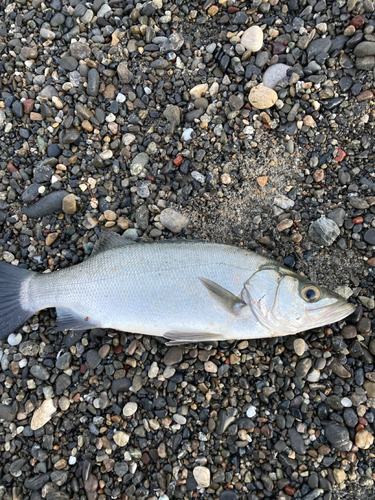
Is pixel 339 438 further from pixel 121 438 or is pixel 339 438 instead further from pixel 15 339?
pixel 15 339

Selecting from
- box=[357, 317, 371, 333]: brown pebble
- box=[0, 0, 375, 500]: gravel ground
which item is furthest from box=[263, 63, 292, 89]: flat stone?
box=[357, 317, 371, 333]: brown pebble

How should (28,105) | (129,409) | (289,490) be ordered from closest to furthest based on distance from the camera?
(289,490) < (129,409) < (28,105)

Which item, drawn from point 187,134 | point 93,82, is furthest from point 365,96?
point 93,82

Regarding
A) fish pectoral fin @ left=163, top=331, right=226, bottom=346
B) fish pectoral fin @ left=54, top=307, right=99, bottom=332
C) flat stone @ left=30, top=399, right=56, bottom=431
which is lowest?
flat stone @ left=30, top=399, right=56, bottom=431

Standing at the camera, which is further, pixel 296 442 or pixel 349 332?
pixel 349 332

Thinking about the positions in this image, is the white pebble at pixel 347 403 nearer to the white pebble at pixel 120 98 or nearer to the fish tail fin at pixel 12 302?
the fish tail fin at pixel 12 302

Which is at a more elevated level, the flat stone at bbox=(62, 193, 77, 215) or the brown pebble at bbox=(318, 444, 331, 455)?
the flat stone at bbox=(62, 193, 77, 215)

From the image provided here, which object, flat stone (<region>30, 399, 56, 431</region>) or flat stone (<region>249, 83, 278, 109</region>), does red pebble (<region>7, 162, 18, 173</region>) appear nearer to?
flat stone (<region>30, 399, 56, 431</region>)
